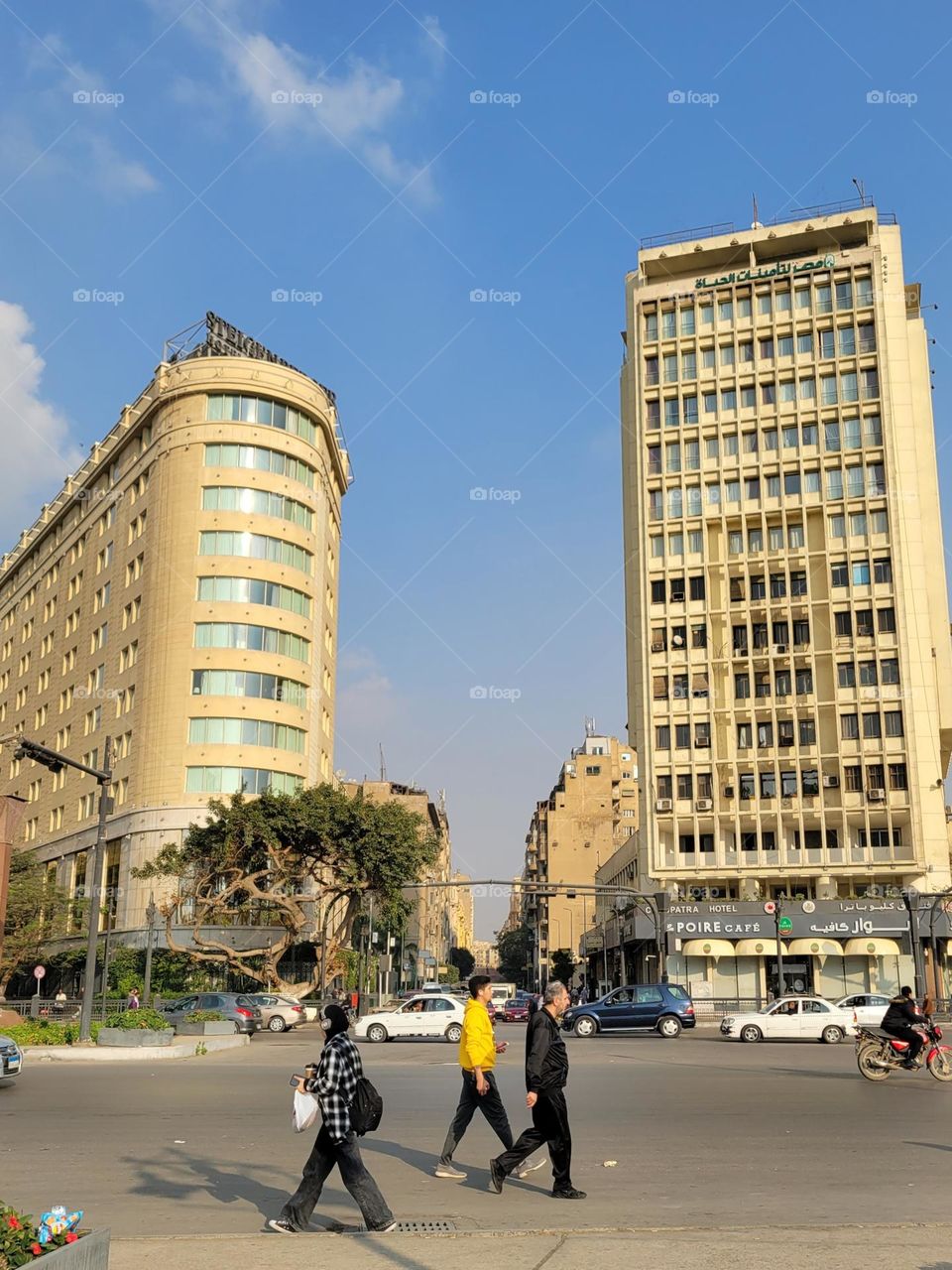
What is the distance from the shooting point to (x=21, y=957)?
2450 inches

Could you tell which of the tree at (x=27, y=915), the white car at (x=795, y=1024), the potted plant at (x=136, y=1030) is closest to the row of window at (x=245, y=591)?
the tree at (x=27, y=915)

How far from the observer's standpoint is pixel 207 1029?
111ft

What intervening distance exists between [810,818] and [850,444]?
19.7m

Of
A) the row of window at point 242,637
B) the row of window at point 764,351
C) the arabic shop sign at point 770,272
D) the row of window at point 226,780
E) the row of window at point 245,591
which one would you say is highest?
the arabic shop sign at point 770,272

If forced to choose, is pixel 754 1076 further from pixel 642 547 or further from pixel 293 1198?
pixel 642 547

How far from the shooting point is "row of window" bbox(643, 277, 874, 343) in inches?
2450

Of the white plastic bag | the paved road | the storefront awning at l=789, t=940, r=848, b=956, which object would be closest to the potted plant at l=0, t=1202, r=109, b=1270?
the white plastic bag

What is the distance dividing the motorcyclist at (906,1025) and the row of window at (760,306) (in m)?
50.6

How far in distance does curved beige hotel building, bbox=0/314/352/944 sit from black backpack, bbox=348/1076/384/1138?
1983 inches

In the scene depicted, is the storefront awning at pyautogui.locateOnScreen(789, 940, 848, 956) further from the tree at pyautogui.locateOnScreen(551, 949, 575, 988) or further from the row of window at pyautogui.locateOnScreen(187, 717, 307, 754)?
the tree at pyautogui.locateOnScreen(551, 949, 575, 988)

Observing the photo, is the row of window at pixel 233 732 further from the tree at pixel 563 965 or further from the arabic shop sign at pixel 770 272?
the tree at pixel 563 965

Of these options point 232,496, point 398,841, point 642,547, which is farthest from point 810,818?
point 232,496

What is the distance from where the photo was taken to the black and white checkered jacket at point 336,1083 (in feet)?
25.6

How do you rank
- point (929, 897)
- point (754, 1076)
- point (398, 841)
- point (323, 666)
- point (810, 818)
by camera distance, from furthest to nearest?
point (323, 666), point (810, 818), point (929, 897), point (398, 841), point (754, 1076)
